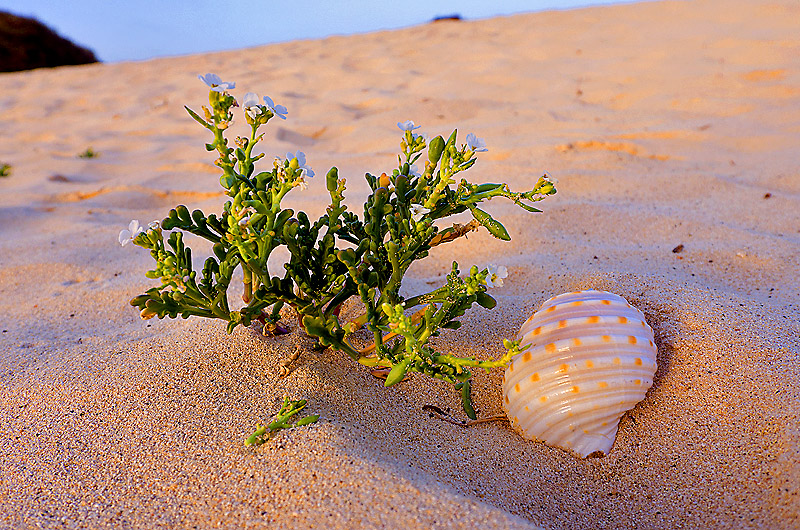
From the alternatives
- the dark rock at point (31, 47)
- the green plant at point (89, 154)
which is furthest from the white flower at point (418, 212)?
the dark rock at point (31, 47)

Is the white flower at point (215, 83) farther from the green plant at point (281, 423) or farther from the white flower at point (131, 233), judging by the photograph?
the green plant at point (281, 423)

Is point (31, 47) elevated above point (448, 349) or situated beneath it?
elevated above

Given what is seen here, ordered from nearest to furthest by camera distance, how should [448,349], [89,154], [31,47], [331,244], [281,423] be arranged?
[281,423] → [331,244] → [448,349] → [89,154] → [31,47]

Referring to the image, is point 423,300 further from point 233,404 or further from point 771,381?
point 771,381

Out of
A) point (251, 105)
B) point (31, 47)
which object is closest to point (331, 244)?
point (251, 105)

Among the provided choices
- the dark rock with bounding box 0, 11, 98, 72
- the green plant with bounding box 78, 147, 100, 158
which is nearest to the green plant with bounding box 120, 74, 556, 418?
the green plant with bounding box 78, 147, 100, 158

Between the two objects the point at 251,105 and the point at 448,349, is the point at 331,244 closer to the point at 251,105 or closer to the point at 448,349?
the point at 251,105

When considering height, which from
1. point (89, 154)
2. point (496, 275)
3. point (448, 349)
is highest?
point (496, 275)
